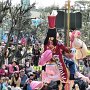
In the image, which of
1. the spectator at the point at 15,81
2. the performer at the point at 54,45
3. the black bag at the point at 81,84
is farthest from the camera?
the spectator at the point at 15,81

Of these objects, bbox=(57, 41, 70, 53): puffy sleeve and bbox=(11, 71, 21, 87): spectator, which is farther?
bbox=(11, 71, 21, 87): spectator

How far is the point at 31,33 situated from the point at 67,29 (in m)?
25.5

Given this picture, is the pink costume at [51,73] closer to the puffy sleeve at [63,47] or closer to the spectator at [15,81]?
the puffy sleeve at [63,47]

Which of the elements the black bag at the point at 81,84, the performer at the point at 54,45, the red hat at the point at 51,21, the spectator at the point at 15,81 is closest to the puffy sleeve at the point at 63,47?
the performer at the point at 54,45

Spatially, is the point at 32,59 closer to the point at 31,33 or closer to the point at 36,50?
the point at 36,50

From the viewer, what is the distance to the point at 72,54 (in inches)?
388

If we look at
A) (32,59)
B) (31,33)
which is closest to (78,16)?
(32,59)

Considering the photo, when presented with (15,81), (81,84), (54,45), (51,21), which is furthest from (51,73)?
(15,81)

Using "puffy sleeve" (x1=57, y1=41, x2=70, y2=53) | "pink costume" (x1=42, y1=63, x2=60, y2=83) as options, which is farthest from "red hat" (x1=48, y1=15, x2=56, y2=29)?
"pink costume" (x1=42, y1=63, x2=60, y2=83)

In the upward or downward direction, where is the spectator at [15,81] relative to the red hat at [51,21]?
downward

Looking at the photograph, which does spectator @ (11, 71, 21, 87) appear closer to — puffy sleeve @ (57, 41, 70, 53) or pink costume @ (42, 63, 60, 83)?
pink costume @ (42, 63, 60, 83)

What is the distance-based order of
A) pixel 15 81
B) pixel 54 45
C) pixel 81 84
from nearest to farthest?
pixel 54 45 → pixel 81 84 → pixel 15 81

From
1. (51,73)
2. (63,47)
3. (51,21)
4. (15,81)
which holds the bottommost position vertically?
(15,81)

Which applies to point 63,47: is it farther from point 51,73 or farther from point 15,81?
point 15,81
